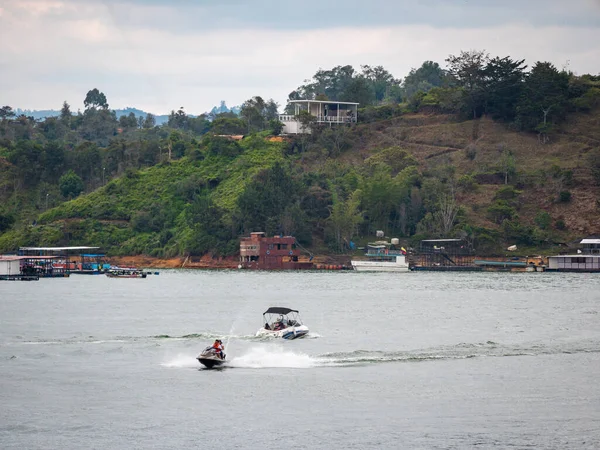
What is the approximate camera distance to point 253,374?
184 feet

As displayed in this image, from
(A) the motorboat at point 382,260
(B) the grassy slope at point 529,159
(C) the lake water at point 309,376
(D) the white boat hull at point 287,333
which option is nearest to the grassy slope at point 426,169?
(B) the grassy slope at point 529,159

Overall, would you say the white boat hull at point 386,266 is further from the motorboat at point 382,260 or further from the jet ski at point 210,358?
the jet ski at point 210,358

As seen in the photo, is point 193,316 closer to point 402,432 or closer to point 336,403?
point 336,403

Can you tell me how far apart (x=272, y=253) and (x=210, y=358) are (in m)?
103

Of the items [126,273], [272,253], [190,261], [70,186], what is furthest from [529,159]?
[70,186]

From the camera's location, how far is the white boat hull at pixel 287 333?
6875 cm

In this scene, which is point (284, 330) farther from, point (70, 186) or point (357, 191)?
point (70, 186)

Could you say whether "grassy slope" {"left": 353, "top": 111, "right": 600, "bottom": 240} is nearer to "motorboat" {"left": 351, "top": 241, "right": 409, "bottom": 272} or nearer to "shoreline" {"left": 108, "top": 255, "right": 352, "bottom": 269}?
"motorboat" {"left": 351, "top": 241, "right": 409, "bottom": 272}

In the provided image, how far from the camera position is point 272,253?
160m

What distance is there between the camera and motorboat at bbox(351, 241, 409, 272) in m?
158

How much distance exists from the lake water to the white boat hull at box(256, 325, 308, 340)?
0.84 meters

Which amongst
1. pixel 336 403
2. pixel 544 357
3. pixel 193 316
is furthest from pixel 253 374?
pixel 193 316

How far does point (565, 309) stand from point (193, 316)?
108 ft

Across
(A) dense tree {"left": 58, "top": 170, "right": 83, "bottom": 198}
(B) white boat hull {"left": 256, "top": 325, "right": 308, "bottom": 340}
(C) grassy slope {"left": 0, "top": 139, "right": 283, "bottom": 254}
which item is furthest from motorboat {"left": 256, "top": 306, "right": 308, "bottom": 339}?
(A) dense tree {"left": 58, "top": 170, "right": 83, "bottom": 198}
